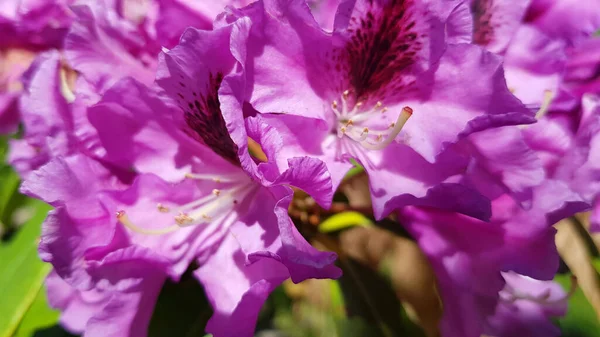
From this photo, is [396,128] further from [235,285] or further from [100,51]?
[100,51]

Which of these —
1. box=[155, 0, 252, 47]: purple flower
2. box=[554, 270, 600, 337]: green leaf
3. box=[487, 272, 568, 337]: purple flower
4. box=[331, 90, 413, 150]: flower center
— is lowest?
box=[554, 270, 600, 337]: green leaf

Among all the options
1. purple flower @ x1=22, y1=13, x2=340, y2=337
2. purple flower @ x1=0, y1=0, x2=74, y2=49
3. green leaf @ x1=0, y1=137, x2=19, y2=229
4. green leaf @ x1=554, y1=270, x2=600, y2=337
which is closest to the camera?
purple flower @ x1=22, y1=13, x2=340, y2=337

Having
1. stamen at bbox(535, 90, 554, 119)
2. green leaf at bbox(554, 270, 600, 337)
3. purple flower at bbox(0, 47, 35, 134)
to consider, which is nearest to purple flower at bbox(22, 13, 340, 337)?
stamen at bbox(535, 90, 554, 119)

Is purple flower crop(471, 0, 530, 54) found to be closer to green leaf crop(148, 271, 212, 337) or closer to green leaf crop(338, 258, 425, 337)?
green leaf crop(338, 258, 425, 337)

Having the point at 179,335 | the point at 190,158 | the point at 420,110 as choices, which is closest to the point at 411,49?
the point at 420,110

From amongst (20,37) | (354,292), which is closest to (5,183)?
(20,37)

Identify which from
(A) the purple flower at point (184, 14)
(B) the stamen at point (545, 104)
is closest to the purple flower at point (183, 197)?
(A) the purple flower at point (184, 14)

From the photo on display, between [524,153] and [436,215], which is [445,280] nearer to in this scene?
[436,215]
